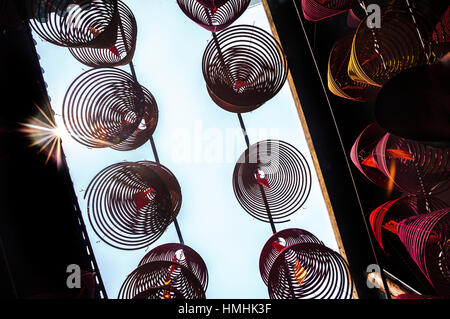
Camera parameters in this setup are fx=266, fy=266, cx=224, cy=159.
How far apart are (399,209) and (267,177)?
1.72 metres

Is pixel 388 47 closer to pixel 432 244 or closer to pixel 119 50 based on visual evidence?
pixel 432 244

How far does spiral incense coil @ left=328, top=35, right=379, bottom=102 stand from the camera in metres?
3.17

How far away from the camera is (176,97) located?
4.33m

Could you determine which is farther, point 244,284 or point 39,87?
point 244,284

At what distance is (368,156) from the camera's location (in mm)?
3207

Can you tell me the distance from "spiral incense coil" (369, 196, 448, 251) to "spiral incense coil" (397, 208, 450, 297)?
753 millimetres

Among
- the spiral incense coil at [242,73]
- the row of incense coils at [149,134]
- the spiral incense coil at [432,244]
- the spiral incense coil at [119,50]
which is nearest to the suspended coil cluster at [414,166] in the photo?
the spiral incense coil at [432,244]

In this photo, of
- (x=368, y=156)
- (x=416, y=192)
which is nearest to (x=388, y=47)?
(x=368, y=156)

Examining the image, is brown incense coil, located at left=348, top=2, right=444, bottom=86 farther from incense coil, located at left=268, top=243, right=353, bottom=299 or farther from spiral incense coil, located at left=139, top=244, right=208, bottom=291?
spiral incense coil, located at left=139, top=244, right=208, bottom=291

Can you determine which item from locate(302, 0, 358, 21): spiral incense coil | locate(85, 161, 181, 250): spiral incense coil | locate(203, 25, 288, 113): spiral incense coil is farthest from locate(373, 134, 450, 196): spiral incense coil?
locate(85, 161, 181, 250): spiral incense coil

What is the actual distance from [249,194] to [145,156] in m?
1.86

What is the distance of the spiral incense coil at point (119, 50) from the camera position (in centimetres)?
313
